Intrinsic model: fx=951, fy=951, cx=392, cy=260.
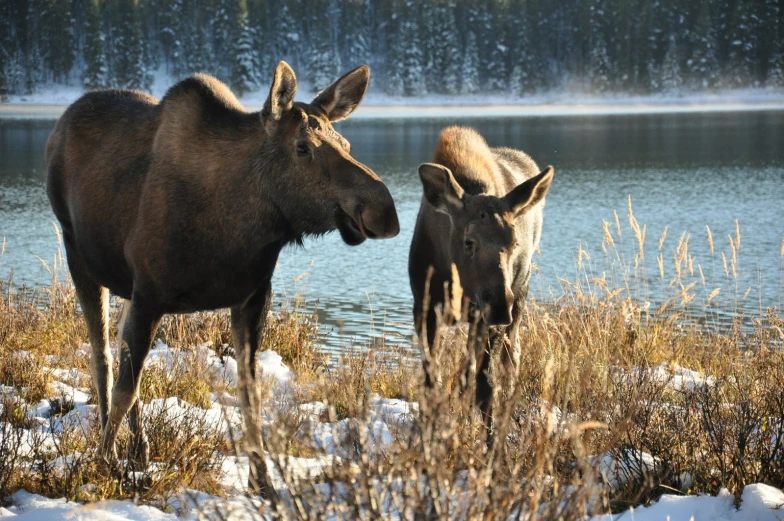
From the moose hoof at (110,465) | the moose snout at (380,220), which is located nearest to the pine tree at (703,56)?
the moose snout at (380,220)

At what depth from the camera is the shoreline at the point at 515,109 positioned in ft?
307

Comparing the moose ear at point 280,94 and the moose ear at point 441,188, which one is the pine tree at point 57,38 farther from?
the moose ear at point 280,94

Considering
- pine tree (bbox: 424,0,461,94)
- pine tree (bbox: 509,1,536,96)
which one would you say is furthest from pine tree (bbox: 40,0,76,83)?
pine tree (bbox: 509,1,536,96)

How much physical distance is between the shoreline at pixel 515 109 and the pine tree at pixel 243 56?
27.4ft

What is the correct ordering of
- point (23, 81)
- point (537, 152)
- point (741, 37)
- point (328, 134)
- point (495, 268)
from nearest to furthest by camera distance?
1. point (328, 134)
2. point (495, 268)
3. point (537, 152)
4. point (23, 81)
5. point (741, 37)

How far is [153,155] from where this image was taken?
5.20 metres

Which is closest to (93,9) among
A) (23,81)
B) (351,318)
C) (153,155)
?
(23,81)

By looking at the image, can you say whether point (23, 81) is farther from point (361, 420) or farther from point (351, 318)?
point (361, 420)

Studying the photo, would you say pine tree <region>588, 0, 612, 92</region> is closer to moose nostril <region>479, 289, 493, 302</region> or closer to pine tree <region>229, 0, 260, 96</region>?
pine tree <region>229, 0, 260, 96</region>

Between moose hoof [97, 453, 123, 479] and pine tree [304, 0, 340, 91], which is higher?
pine tree [304, 0, 340, 91]

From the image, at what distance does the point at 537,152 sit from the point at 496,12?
7562cm

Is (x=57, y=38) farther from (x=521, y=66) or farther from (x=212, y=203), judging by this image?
(x=212, y=203)

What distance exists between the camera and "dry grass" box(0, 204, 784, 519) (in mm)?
3182

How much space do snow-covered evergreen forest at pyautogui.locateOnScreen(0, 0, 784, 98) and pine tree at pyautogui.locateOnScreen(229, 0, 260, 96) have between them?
186 mm
